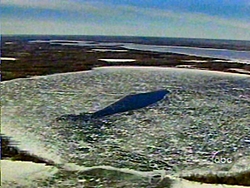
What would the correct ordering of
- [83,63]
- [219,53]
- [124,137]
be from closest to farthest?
1. [124,137]
2. [83,63]
3. [219,53]

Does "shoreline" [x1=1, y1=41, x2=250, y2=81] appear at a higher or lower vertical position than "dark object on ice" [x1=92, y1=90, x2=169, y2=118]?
higher

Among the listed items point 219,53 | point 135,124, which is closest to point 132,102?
point 135,124

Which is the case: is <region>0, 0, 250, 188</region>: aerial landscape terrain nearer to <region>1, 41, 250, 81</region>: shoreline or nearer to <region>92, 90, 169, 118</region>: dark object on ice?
<region>92, 90, 169, 118</region>: dark object on ice

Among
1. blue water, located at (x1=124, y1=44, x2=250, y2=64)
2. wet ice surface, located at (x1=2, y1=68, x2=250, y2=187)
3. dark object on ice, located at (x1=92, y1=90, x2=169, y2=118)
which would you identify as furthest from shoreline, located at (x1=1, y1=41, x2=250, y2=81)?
dark object on ice, located at (x1=92, y1=90, x2=169, y2=118)

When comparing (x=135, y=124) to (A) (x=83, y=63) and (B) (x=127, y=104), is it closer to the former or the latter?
(B) (x=127, y=104)

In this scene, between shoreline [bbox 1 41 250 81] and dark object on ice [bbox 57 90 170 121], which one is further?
shoreline [bbox 1 41 250 81]

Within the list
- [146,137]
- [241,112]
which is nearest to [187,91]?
[241,112]

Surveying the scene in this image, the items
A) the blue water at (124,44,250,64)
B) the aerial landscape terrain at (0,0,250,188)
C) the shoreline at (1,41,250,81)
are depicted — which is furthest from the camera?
the blue water at (124,44,250,64)

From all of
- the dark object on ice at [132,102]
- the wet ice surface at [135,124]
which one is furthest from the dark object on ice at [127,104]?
the wet ice surface at [135,124]
